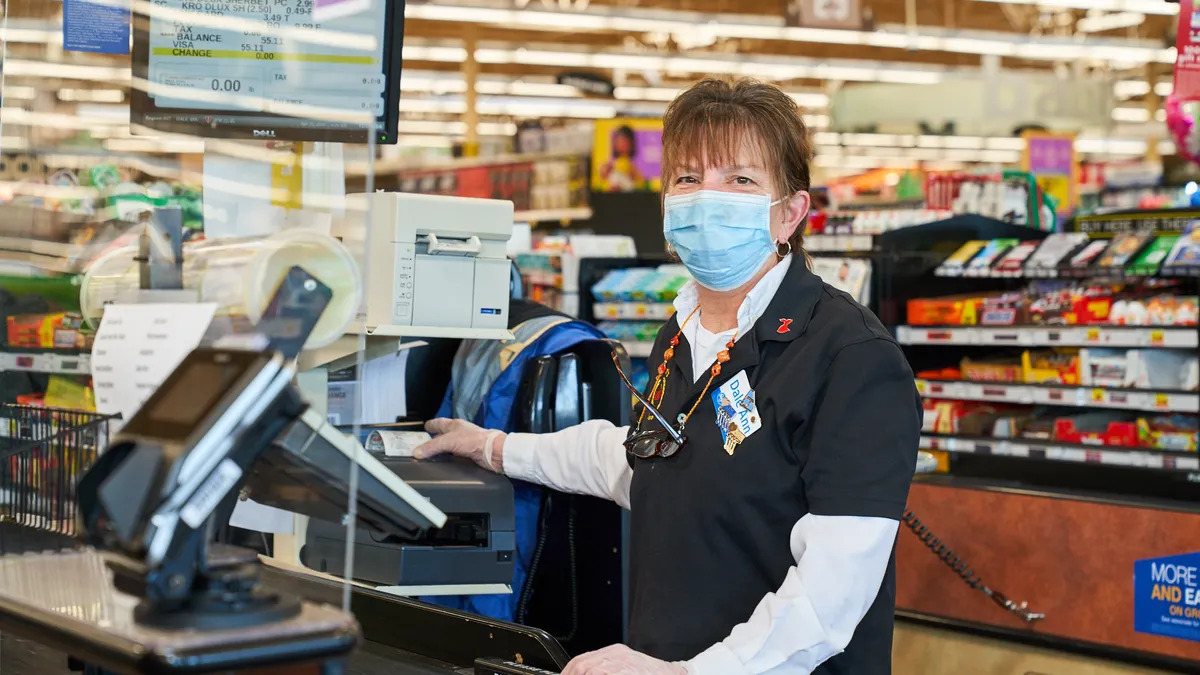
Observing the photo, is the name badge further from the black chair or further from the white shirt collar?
the black chair

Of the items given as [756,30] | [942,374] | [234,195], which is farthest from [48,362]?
A: [756,30]

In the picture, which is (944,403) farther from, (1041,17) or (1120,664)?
(1041,17)

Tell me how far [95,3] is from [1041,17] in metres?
16.2

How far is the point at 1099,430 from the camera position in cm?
509

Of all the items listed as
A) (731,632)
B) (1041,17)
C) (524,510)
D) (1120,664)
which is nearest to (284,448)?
(731,632)

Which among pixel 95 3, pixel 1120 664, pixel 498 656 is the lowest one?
pixel 1120 664

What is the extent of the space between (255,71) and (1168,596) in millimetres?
3106

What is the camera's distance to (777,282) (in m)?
2.00

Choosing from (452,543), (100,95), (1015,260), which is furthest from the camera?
(1015,260)

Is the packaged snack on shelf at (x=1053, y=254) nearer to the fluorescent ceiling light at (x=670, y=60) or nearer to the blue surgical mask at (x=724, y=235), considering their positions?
the blue surgical mask at (x=724, y=235)

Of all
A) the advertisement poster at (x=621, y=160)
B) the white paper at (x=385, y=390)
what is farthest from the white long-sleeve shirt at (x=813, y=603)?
the advertisement poster at (x=621, y=160)

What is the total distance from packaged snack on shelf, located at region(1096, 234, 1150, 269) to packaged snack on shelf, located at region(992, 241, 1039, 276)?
355 millimetres

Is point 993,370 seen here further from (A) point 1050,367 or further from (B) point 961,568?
(B) point 961,568

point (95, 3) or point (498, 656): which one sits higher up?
point (95, 3)
